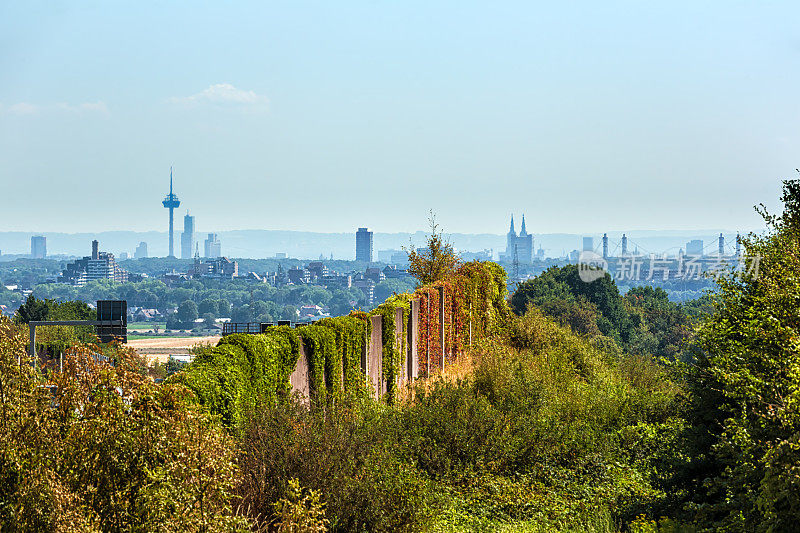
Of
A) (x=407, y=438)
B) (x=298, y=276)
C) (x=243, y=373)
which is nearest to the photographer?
(x=243, y=373)

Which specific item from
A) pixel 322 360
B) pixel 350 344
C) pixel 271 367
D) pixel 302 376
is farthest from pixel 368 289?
pixel 271 367

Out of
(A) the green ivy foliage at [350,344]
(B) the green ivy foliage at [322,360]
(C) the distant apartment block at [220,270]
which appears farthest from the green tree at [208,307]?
(B) the green ivy foliage at [322,360]

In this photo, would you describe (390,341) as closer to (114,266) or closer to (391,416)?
(391,416)

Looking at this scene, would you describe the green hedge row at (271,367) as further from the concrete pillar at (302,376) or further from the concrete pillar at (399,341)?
the concrete pillar at (399,341)

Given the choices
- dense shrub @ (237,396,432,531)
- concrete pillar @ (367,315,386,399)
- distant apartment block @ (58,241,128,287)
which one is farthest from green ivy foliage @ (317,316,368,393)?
distant apartment block @ (58,241,128,287)

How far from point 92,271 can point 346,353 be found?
16871 cm

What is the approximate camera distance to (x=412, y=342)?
47.3 ft

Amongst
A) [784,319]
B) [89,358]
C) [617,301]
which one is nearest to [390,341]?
[784,319]

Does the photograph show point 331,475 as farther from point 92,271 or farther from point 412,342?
point 92,271

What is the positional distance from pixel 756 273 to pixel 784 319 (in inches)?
63.3

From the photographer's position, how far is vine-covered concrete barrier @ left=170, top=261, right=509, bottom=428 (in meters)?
6.98

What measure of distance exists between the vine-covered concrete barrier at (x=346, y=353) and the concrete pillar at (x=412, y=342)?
2 cm

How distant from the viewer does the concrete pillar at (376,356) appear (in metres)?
11.9

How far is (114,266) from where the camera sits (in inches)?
7072
